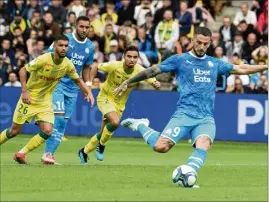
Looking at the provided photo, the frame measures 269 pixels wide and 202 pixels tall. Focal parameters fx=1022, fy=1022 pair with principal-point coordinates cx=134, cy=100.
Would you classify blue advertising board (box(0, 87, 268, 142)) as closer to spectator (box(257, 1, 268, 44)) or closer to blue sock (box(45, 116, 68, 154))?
spectator (box(257, 1, 268, 44))

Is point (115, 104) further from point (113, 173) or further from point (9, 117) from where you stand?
point (9, 117)

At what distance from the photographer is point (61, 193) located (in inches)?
508

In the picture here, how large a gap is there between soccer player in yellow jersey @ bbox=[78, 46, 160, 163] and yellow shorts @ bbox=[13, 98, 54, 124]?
133cm

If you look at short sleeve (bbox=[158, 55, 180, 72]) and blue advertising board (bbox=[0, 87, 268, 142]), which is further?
blue advertising board (bbox=[0, 87, 268, 142])

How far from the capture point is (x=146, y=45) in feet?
97.3

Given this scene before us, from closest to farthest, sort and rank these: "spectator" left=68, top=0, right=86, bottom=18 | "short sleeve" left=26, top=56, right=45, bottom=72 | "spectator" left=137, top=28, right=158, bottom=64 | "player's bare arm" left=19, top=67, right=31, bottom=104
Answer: "player's bare arm" left=19, top=67, right=31, bottom=104
"short sleeve" left=26, top=56, right=45, bottom=72
"spectator" left=137, top=28, right=158, bottom=64
"spectator" left=68, top=0, right=86, bottom=18

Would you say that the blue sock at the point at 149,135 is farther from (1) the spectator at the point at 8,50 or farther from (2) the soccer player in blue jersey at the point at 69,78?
(1) the spectator at the point at 8,50

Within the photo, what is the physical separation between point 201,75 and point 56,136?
4171mm

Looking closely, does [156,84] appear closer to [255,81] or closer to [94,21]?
[255,81]

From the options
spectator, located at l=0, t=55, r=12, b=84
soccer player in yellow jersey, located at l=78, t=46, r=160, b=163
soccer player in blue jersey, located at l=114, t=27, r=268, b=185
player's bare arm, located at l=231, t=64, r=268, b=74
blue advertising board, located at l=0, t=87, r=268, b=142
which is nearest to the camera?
soccer player in blue jersey, located at l=114, t=27, r=268, b=185

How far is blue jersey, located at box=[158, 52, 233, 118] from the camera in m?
14.9

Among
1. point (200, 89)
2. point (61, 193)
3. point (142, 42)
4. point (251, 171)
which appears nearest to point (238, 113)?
point (142, 42)

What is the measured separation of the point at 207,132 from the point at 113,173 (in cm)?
199

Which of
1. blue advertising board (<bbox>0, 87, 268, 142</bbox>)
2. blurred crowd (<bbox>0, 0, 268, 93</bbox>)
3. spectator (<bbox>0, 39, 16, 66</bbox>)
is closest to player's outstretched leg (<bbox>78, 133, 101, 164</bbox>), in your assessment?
blue advertising board (<bbox>0, 87, 268, 142</bbox>)
